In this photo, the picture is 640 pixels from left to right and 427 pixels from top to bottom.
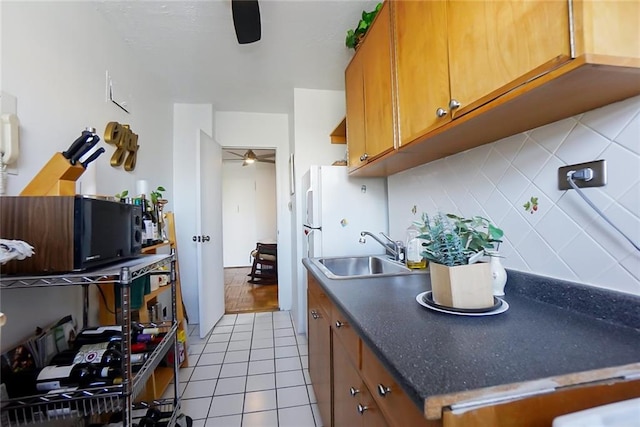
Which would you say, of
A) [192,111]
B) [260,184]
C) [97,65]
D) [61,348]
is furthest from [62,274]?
[260,184]

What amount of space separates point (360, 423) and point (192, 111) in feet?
10.7

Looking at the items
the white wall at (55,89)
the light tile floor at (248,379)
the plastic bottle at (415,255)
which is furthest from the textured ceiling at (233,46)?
the light tile floor at (248,379)

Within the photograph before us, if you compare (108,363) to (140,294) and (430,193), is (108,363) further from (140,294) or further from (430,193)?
(430,193)

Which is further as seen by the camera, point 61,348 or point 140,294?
point 140,294

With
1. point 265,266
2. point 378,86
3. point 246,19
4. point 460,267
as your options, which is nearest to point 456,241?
point 460,267

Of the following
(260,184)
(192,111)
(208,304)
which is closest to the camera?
(208,304)

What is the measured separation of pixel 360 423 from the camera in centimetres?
84

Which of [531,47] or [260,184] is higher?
[260,184]

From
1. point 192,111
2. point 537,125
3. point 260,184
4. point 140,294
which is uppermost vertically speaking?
point 192,111

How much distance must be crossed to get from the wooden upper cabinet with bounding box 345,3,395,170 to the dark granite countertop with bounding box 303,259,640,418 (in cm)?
76

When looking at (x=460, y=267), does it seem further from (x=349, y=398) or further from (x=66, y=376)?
(x=66, y=376)

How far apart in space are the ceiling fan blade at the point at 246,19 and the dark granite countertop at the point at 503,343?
1580 mm

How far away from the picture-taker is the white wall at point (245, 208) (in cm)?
600

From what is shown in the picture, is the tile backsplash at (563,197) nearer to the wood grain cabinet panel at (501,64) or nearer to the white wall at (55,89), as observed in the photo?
the wood grain cabinet panel at (501,64)
